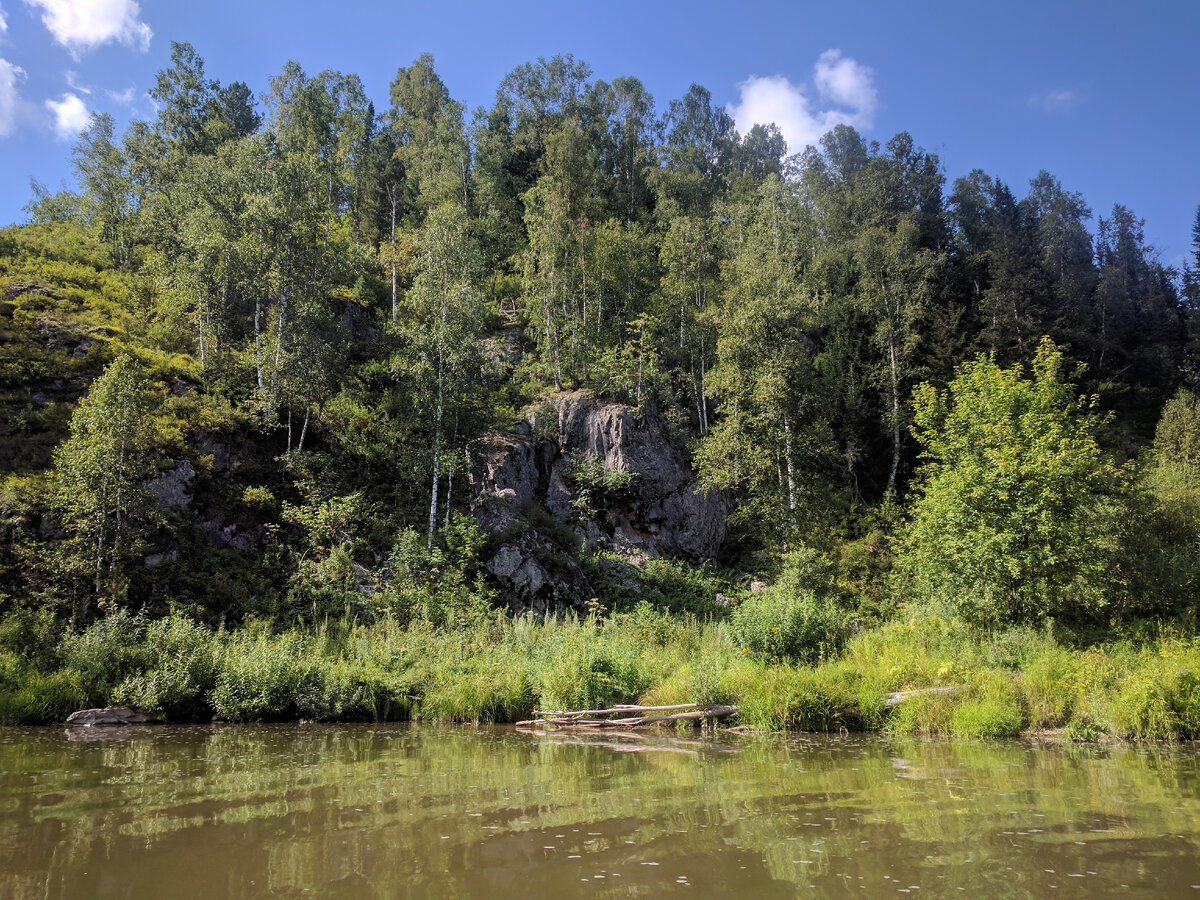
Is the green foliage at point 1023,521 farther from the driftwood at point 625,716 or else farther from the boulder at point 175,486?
the boulder at point 175,486

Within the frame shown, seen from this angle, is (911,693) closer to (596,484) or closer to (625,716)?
(625,716)

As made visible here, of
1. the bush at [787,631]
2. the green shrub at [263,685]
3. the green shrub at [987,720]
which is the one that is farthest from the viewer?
the bush at [787,631]

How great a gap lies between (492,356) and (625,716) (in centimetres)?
2693

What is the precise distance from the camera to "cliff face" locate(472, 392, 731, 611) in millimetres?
27344

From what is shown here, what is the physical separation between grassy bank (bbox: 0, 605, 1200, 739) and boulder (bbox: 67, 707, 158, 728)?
241 millimetres

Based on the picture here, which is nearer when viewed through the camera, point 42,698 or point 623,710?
point 42,698

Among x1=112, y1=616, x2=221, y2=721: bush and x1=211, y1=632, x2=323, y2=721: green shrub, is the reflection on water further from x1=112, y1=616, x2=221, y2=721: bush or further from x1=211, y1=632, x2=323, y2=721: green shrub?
x1=211, y1=632, x2=323, y2=721: green shrub

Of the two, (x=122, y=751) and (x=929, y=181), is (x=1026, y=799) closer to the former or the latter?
(x=122, y=751)

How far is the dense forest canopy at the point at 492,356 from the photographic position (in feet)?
60.3

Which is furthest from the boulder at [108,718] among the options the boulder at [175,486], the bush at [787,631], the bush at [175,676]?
the bush at [787,631]

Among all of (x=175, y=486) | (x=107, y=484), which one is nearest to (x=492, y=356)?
(x=175, y=486)

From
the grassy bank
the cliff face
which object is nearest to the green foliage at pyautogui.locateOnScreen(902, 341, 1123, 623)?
the grassy bank

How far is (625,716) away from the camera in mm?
13680

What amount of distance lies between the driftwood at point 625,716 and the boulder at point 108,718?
26.0 feet
